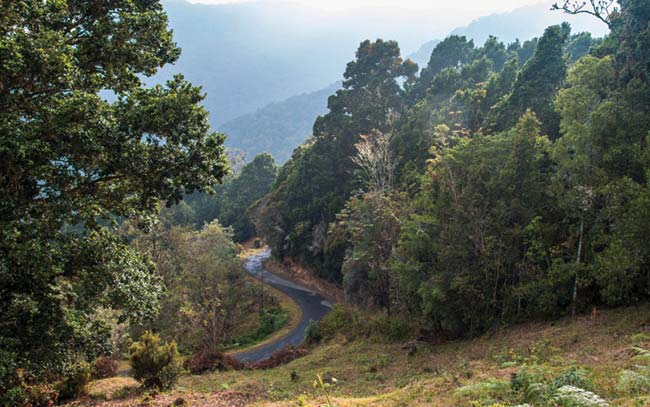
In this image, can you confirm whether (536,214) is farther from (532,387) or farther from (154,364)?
(154,364)

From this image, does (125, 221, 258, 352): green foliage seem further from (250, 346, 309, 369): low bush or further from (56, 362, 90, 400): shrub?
(56, 362, 90, 400): shrub

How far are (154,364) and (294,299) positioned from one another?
31.7m

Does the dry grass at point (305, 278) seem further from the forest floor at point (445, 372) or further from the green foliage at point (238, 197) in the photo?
the forest floor at point (445, 372)

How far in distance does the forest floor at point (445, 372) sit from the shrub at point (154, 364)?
0.50 m

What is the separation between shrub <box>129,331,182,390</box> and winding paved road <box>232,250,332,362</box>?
15028 mm

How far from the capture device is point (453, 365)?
14.5 metres

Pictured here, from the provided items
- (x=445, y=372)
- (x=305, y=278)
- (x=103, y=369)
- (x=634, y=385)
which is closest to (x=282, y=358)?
(x=103, y=369)

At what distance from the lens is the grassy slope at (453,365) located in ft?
33.0

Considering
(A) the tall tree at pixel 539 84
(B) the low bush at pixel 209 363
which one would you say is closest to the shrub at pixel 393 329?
(B) the low bush at pixel 209 363

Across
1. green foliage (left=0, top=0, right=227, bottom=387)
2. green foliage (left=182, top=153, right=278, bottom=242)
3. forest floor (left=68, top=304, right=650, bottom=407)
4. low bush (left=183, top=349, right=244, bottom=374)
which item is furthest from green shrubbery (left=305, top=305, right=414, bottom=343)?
green foliage (left=182, top=153, right=278, bottom=242)

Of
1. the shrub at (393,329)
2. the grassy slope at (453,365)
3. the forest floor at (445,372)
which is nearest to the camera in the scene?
the forest floor at (445,372)

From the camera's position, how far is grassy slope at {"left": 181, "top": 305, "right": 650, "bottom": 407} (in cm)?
1005

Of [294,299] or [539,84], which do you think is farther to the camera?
[294,299]

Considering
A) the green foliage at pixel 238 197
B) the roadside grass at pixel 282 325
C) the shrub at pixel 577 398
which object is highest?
the green foliage at pixel 238 197
